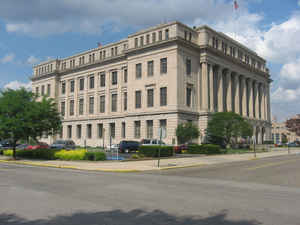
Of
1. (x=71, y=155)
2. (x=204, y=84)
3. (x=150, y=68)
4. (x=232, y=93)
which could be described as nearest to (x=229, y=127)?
(x=204, y=84)

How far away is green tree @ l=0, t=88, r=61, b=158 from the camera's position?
93.9 feet

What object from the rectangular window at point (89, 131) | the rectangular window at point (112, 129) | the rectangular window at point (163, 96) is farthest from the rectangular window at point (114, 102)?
the rectangular window at point (163, 96)

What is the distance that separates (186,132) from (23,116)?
2614 centimetres

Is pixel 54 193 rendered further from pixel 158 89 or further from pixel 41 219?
pixel 158 89

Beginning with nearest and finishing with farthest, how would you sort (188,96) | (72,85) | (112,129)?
1. (188,96)
2. (112,129)
3. (72,85)

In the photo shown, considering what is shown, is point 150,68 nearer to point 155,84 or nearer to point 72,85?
point 155,84

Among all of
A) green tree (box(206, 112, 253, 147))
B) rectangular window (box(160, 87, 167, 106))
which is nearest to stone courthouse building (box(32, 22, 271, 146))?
rectangular window (box(160, 87, 167, 106))

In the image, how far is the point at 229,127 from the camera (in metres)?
47.6

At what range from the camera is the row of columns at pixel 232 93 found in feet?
185

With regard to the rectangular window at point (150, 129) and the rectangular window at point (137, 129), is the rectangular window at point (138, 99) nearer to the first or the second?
the rectangular window at point (137, 129)

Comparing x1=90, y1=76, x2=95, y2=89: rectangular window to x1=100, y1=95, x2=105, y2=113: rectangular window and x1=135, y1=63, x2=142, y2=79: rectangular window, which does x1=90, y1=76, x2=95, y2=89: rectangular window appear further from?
x1=135, y1=63, x2=142, y2=79: rectangular window

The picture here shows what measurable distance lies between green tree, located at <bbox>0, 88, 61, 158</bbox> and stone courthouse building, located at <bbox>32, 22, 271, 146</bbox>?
22329 mm

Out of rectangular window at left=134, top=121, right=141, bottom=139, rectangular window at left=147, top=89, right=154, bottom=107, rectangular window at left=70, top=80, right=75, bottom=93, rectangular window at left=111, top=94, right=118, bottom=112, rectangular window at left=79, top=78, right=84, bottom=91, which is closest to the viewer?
rectangular window at left=147, top=89, right=154, bottom=107

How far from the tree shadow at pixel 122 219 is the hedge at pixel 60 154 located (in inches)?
791
